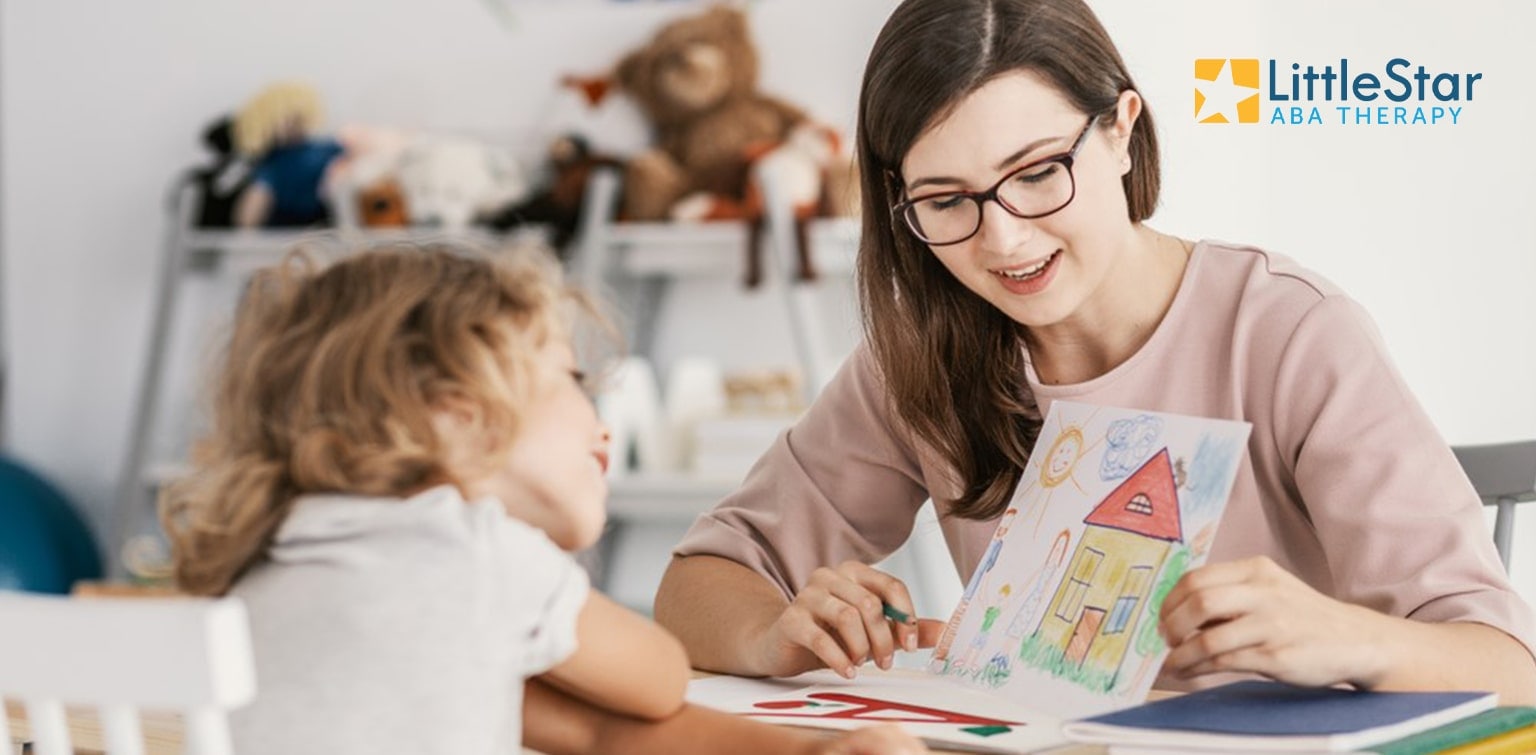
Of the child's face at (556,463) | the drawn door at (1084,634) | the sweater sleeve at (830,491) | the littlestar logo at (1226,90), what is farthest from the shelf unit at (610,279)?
the child's face at (556,463)

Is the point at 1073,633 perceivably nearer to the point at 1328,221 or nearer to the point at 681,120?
the point at 1328,221

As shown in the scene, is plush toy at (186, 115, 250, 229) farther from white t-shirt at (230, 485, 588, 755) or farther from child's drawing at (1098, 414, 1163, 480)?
white t-shirt at (230, 485, 588, 755)

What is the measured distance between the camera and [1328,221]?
1540 millimetres

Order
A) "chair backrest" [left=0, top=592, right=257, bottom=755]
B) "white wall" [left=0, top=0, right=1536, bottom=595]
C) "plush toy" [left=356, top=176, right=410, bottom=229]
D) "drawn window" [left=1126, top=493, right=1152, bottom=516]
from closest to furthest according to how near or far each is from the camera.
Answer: "chair backrest" [left=0, top=592, right=257, bottom=755]
"drawn window" [left=1126, top=493, right=1152, bottom=516]
"white wall" [left=0, top=0, right=1536, bottom=595]
"plush toy" [left=356, top=176, right=410, bottom=229]

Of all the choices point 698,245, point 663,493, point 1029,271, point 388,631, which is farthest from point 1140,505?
point 698,245

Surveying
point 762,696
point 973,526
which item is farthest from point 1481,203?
point 762,696

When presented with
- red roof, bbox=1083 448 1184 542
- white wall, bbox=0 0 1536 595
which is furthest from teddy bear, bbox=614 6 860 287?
red roof, bbox=1083 448 1184 542

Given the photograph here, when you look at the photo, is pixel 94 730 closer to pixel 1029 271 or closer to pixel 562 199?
pixel 1029 271

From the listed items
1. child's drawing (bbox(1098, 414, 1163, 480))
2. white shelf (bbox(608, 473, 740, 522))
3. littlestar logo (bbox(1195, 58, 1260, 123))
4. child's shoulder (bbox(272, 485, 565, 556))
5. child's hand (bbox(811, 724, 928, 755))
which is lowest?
white shelf (bbox(608, 473, 740, 522))

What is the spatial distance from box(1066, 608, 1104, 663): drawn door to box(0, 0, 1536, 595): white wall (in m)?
0.64

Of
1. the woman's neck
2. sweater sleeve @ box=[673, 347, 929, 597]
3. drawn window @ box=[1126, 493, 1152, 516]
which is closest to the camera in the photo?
drawn window @ box=[1126, 493, 1152, 516]

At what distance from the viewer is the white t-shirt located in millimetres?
704

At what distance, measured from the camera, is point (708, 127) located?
127 inches

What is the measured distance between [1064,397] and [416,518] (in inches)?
25.3
